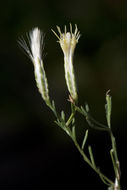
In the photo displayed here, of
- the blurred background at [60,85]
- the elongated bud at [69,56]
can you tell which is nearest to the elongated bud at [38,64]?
the elongated bud at [69,56]

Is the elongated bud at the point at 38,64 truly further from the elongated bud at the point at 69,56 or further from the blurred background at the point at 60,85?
the blurred background at the point at 60,85

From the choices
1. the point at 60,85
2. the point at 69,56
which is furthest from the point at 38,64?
the point at 60,85

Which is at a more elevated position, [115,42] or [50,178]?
[115,42]

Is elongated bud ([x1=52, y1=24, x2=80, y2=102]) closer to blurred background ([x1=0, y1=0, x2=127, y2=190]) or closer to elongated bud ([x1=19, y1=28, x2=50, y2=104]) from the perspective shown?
elongated bud ([x1=19, y1=28, x2=50, y2=104])

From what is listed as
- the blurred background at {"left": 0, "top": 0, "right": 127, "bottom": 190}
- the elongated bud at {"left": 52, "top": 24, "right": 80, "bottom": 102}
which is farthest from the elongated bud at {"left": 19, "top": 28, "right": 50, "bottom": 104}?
the blurred background at {"left": 0, "top": 0, "right": 127, "bottom": 190}

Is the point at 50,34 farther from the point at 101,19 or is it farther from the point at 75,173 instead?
the point at 75,173

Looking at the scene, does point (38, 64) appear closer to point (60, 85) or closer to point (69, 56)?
point (69, 56)

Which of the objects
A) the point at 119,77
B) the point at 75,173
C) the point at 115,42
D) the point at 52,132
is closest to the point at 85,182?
the point at 75,173

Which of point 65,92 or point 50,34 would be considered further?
point 65,92

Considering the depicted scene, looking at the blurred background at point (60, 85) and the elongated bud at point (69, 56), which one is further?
the blurred background at point (60, 85)
